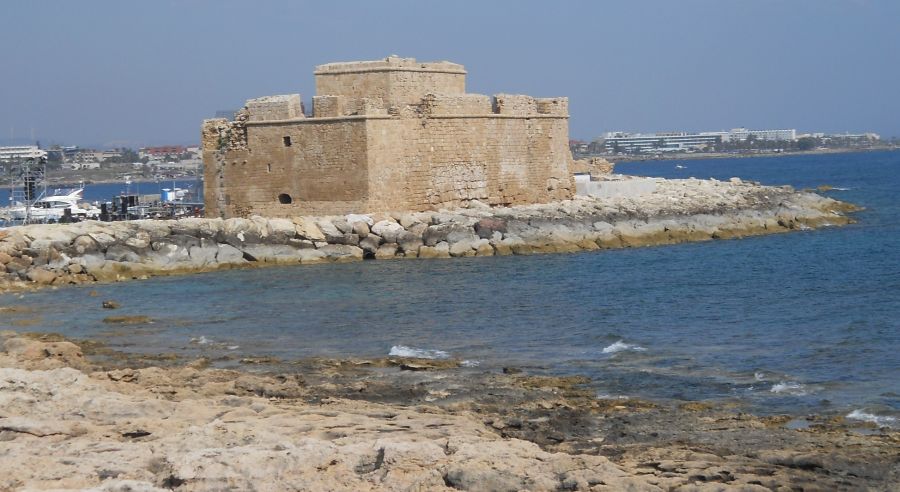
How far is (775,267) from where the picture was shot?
64.5 feet

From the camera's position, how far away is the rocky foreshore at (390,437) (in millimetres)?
6238

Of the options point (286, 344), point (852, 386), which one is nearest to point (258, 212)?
point (286, 344)

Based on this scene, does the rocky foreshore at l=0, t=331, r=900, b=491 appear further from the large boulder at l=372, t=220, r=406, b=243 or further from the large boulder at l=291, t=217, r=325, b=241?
the large boulder at l=372, t=220, r=406, b=243

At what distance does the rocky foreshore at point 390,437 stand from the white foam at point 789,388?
2.95ft

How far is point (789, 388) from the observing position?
10039 millimetres

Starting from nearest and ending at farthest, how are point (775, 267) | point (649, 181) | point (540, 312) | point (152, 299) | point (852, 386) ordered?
1. point (852, 386)
2. point (540, 312)
3. point (152, 299)
4. point (775, 267)
5. point (649, 181)

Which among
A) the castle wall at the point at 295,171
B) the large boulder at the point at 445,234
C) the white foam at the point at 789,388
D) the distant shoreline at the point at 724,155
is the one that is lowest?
the distant shoreline at the point at 724,155

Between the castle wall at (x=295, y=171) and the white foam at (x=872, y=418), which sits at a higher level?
the castle wall at (x=295, y=171)

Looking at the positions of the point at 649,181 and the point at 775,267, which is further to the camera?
the point at 649,181

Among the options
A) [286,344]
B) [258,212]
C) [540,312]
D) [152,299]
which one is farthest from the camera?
[258,212]

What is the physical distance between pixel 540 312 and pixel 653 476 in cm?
868

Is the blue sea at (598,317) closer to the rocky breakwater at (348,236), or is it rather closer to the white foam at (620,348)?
the white foam at (620,348)

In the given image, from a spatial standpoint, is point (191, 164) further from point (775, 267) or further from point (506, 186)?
point (775, 267)

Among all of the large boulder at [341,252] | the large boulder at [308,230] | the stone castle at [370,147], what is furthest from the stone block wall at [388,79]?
the large boulder at [341,252]
